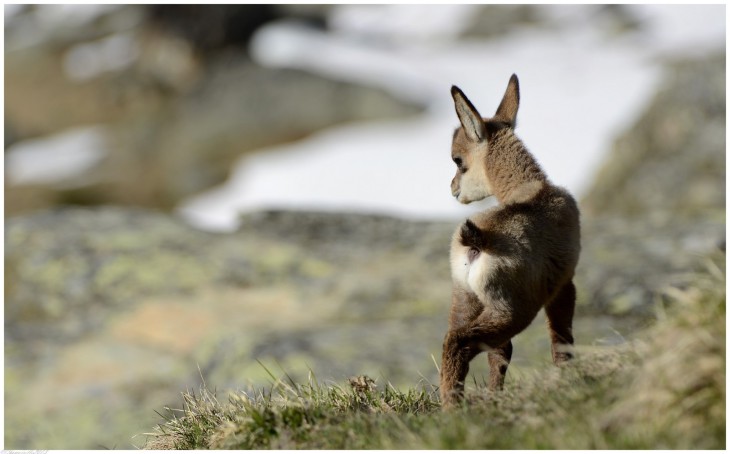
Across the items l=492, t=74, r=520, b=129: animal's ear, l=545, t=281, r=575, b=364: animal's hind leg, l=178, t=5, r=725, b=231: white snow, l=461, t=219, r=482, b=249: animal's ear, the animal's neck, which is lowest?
l=545, t=281, r=575, b=364: animal's hind leg

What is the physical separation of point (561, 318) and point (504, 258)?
1.06 m

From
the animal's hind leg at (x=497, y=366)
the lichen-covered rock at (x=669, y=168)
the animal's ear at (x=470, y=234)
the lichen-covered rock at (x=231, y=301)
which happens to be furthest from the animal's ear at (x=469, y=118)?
the lichen-covered rock at (x=669, y=168)

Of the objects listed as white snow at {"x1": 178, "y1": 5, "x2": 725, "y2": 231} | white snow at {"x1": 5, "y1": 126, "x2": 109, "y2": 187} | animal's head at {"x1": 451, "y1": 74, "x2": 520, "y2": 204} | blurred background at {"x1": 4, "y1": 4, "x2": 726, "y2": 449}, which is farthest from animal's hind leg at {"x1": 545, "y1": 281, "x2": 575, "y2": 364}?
white snow at {"x1": 5, "y1": 126, "x2": 109, "y2": 187}

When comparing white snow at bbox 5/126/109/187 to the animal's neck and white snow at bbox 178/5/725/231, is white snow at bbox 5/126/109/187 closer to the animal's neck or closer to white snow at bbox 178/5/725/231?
white snow at bbox 178/5/725/231

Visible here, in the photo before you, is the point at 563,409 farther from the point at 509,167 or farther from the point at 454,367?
the point at 509,167

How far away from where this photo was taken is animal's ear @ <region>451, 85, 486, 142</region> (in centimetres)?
669

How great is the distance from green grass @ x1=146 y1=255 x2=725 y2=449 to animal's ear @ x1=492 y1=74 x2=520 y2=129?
1.83 m

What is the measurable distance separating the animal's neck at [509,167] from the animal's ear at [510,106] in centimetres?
21

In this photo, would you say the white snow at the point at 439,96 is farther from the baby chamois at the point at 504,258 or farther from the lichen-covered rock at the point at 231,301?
the baby chamois at the point at 504,258

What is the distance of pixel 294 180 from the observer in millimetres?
50438

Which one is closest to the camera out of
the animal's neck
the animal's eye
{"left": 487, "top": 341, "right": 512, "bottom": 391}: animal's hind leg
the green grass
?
the green grass

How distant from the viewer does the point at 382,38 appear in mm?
75062

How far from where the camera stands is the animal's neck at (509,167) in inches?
279

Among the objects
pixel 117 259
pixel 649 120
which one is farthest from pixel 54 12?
pixel 117 259
